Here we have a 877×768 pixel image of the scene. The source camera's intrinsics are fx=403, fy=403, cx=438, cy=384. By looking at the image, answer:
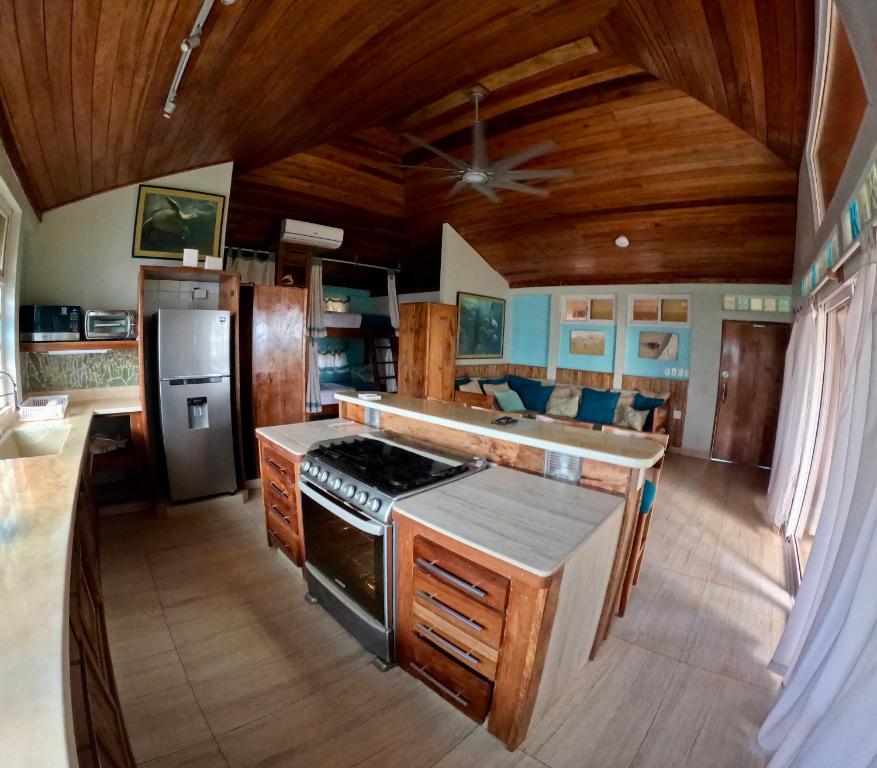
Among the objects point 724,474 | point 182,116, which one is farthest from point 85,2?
point 724,474

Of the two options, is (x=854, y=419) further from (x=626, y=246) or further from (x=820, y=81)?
(x=626, y=246)

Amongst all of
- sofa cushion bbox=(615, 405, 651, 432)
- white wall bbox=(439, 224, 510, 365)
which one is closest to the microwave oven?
white wall bbox=(439, 224, 510, 365)

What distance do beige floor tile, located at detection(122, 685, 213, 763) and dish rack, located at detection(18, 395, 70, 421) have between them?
6.39 ft

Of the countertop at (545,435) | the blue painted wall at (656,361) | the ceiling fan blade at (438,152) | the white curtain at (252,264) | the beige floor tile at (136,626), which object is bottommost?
the beige floor tile at (136,626)

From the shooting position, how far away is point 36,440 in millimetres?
2414

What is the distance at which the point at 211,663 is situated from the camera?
5.97 ft

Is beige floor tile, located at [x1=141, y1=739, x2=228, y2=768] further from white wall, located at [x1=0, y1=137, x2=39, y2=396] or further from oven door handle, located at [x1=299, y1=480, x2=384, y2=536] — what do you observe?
white wall, located at [x1=0, y1=137, x2=39, y2=396]

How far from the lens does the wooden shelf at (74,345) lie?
9.29 feet

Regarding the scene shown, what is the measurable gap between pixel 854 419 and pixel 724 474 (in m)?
3.82

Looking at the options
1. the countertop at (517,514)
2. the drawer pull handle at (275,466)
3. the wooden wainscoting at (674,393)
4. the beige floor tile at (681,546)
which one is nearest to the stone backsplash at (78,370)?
the drawer pull handle at (275,466)

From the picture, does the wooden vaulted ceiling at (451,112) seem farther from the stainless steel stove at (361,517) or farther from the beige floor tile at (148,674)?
the beige floor tile at (148,674)

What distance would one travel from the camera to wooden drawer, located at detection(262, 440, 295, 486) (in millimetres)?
2274

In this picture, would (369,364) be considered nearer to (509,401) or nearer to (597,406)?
(509,401)

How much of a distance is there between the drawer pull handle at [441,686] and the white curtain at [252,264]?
4.67m
